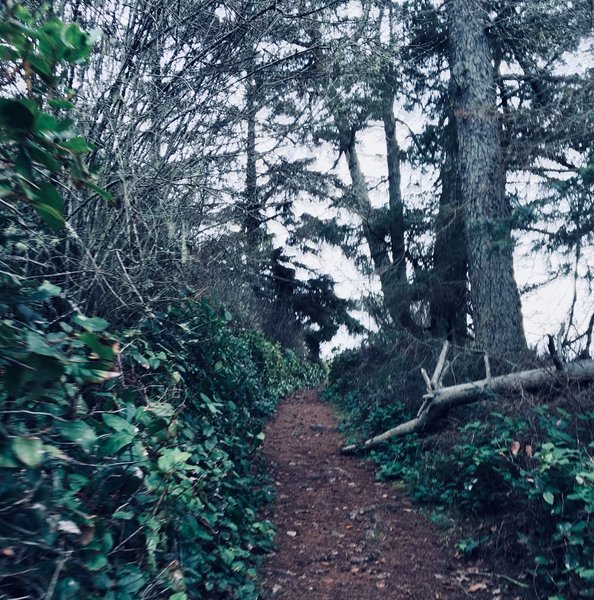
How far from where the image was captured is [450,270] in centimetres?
1121

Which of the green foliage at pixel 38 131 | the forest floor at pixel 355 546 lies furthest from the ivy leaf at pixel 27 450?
the forest floor at pixel 355 546

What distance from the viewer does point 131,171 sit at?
4.66 m

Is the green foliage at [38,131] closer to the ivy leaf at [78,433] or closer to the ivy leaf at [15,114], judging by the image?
the ivy leaf at [15,114]

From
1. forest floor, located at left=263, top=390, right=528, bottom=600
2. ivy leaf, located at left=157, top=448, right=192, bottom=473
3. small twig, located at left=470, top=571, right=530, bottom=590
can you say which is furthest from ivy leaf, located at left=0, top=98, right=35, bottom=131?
small twig, located at left=470, top=571, right=530, bottom=590

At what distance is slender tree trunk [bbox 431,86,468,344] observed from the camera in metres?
11.0

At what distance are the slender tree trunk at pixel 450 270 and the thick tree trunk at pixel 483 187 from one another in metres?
0.84

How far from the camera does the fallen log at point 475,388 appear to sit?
649 centimetres

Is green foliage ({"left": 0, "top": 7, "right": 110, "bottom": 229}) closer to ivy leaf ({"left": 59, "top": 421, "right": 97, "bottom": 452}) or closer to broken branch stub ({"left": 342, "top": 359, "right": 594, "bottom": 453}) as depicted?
ivy leaf ({"left": 59, "top": 421, "right": 97, "bottom": 452})

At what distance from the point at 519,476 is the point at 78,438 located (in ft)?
14.9

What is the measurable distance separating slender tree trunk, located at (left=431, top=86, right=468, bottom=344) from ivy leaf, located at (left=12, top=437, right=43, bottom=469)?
9538mm

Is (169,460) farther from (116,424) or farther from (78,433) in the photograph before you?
(78,433)

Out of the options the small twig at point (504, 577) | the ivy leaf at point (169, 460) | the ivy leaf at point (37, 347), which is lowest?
the small twig at point (504, 577)

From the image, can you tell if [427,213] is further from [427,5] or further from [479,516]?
[479,516]

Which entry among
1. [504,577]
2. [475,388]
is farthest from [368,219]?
[504,577]
